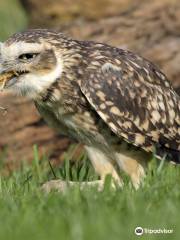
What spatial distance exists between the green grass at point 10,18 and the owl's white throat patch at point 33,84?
34.8ft

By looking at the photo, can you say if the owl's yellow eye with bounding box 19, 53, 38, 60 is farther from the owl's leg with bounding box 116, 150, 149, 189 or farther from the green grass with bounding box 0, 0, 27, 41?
the green grass with bounding box 0, 0, 27, 41

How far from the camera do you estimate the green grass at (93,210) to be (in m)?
5.02

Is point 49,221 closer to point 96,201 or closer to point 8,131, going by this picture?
point 96,201

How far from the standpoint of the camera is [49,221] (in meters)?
5.35

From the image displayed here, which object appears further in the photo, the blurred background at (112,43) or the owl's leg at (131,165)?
the blurred background at (112,43)

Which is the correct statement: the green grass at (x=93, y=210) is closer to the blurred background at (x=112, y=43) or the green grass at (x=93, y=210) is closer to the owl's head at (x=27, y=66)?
the owl's head at (x=27, y=66)

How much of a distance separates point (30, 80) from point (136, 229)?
7.39 feet

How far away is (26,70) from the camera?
7090mm

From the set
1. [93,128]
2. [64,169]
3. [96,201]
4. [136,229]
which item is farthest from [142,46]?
[136,229]

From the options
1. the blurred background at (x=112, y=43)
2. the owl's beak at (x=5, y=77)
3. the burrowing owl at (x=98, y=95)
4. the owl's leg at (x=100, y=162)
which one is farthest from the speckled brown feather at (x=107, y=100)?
the blurred background at (x=112, y=43)

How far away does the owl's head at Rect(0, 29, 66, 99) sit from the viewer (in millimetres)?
7062

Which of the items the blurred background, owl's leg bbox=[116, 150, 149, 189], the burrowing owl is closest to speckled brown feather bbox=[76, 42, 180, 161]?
the burrowing owl

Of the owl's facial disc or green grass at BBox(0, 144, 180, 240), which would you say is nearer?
green grass at BBox(0, 144, 180, 240)

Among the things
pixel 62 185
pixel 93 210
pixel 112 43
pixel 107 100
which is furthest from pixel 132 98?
pixel 112 43
